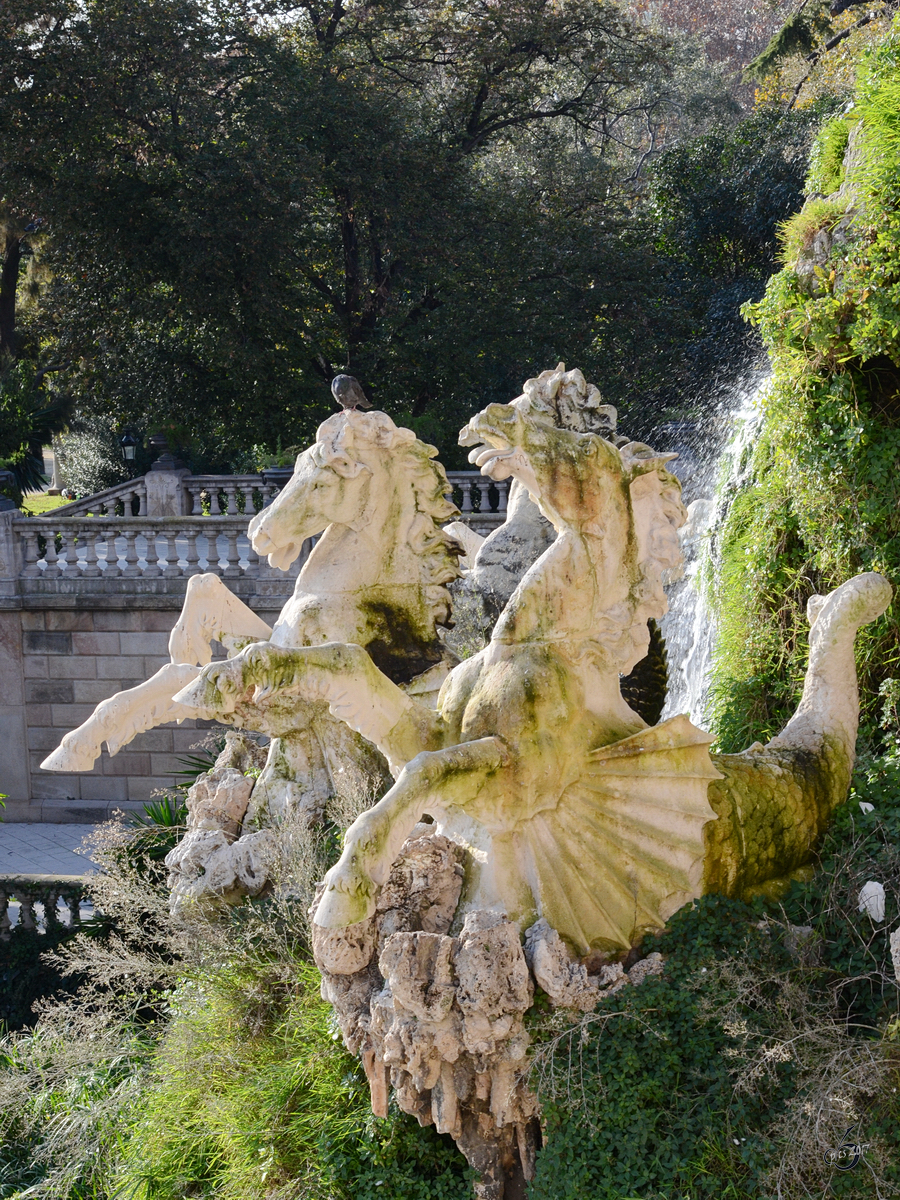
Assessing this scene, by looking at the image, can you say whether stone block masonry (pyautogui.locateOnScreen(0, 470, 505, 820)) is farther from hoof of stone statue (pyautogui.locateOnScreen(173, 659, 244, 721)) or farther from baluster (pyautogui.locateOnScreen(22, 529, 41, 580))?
hoof of stone statue (pyautogui.locateOnScreen(173, 659, 244, 721))

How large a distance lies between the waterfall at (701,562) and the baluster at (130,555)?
6910mm

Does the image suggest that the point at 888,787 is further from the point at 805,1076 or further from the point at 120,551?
the point at 120,551

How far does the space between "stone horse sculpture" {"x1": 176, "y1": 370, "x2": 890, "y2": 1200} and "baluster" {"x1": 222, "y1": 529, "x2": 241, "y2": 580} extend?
29.5 ft

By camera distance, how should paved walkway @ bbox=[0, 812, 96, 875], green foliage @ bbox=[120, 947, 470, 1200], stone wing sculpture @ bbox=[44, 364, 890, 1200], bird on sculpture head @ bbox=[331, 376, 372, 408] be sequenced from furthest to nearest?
paved walkway @ bbox=[0, 812, 96, 875]
bird on sculpture head @ bbox=[331, 376, 372, 408]
green foliage @ bbox=[120, 947, 470, 1200]
stone wing sculpture @ bbox=[44, 364, 890, 1200]

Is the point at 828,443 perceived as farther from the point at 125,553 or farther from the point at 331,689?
the point at 125,553

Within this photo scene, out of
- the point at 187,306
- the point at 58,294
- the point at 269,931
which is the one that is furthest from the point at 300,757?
the point at 58,294

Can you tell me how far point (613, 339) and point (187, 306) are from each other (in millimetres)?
6424

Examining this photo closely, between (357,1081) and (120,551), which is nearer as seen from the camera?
(357,1081)

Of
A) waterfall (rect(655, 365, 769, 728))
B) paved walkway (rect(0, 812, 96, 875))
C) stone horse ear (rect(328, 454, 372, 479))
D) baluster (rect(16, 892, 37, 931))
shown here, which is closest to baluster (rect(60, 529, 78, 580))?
paved walkway (rect(0, 812, 96, 875))

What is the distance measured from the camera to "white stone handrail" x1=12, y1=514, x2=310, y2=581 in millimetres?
12945

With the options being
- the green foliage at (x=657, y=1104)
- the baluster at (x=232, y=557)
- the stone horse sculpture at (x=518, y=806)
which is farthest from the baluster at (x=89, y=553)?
the green foliage at (x=657, y=1104)

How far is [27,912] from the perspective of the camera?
762cm

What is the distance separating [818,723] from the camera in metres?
4.64

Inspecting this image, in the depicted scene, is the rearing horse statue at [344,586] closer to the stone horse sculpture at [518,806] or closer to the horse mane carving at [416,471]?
the horse mane carving at [416,471]
